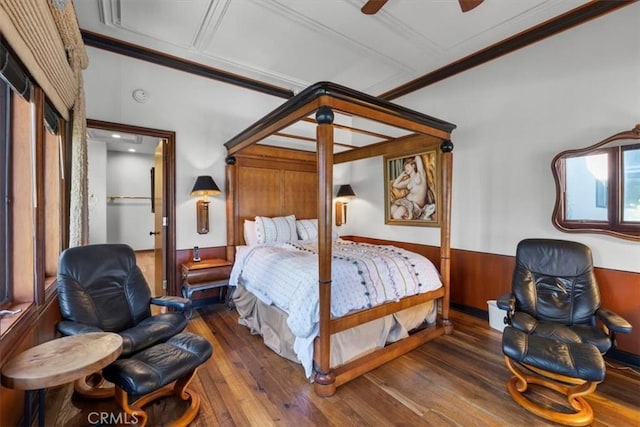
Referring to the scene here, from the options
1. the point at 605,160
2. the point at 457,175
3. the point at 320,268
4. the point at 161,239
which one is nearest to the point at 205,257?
the point at 161,239

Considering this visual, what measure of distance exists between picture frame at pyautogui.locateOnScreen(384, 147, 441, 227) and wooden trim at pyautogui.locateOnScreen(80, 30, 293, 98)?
6.68 ft

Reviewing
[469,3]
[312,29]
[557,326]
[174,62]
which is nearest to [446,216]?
[557,326]

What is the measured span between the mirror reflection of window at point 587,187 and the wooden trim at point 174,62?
3.62 m

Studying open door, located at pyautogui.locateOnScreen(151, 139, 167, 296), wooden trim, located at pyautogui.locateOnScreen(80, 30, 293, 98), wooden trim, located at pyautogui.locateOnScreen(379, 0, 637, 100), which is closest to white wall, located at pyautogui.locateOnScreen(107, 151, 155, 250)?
open door, located at pyautogui.locateOnScreen(151, 139, 167, 296)

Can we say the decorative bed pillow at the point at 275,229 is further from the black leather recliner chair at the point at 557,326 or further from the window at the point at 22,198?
the black leather recliner chair at the point at 557,326

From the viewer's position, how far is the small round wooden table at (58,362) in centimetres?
119

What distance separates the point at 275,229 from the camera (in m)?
3.96

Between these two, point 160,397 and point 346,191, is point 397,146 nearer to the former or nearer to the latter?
point 346,191

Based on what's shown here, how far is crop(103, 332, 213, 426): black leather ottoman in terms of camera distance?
157 centimetres

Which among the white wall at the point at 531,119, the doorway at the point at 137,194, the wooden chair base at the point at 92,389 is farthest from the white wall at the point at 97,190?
the white wall at the point at 531,119

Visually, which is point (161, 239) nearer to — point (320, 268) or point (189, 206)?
point (189, 206)

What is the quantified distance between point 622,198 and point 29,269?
4449mm

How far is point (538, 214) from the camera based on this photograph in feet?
9.63

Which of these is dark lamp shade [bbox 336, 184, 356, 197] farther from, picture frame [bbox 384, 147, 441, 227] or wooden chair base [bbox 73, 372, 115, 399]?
wooden chair base [bbox 73, 372, 115, 399]
